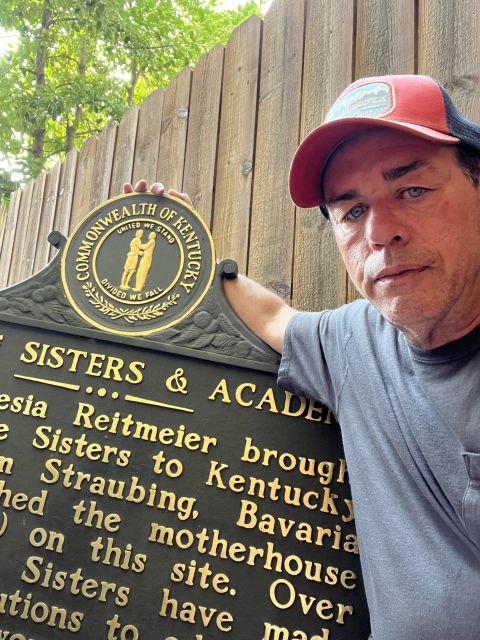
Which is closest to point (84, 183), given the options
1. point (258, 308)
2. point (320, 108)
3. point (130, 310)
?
point (320, 108)

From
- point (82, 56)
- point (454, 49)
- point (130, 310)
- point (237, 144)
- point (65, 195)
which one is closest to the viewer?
point (130, 310)

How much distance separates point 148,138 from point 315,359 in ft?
7.39

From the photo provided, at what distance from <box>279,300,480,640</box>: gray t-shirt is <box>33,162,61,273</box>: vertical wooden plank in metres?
2.93

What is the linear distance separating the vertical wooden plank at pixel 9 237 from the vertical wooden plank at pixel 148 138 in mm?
1792

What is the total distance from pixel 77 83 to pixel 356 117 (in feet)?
21.7

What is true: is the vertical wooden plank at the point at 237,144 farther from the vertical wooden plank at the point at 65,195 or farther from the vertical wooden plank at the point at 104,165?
the vertical wooden plank at the point at 65,195

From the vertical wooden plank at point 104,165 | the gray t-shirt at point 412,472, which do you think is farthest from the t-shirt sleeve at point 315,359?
the vertical wooden plank at point 104,165

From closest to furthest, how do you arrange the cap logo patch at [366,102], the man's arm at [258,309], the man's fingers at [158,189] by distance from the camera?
the cap logo patch at [366,102], the man's arm at [258,309], the man's fingers at [158,189]

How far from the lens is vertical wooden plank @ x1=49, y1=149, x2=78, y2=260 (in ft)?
13.2

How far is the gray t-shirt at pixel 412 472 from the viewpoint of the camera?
1.44 m

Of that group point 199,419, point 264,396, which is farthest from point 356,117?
point 199,419

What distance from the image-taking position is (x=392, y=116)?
1532mm

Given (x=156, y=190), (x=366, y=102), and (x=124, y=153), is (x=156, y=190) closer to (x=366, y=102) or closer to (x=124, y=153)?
(x=366, y=102)

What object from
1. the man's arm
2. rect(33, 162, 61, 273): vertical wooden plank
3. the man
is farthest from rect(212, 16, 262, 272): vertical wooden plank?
rect(33, 162, 61, 273): vertical wooden plank
